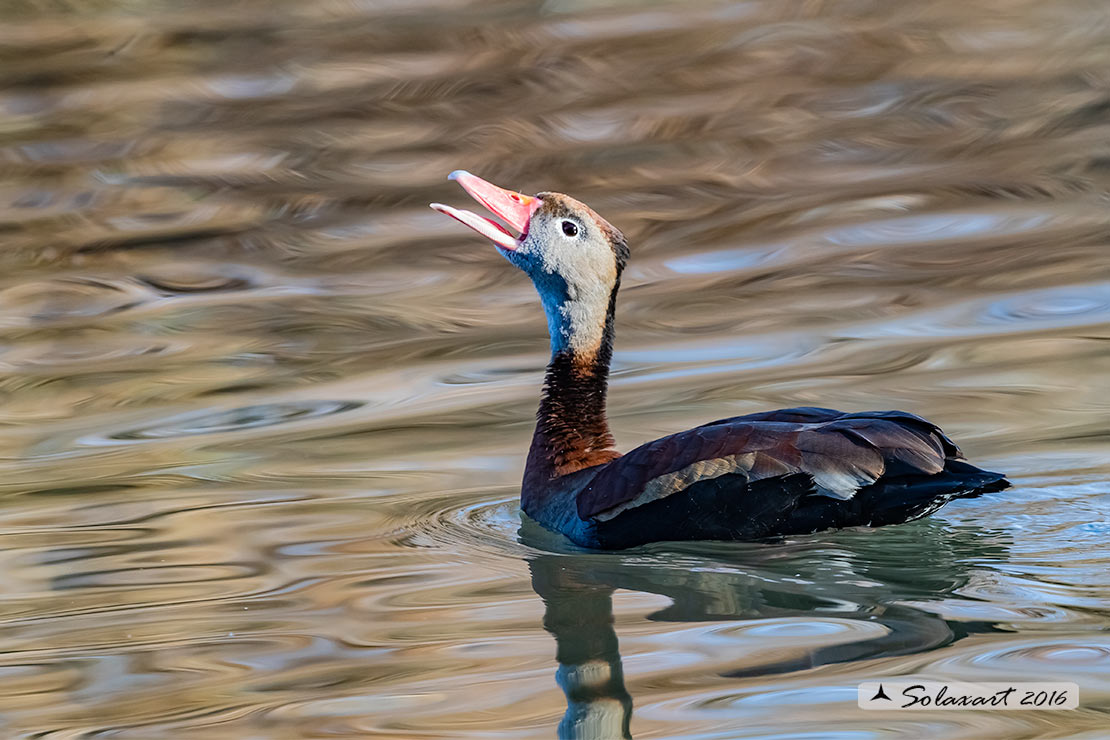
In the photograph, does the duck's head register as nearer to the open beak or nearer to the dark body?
the open beak

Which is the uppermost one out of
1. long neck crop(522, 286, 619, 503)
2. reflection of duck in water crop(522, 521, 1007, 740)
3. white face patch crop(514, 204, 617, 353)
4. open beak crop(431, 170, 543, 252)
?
open beak crop(431, 170, 543, 252)

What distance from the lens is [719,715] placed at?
4.66 m

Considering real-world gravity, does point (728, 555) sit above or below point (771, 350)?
below

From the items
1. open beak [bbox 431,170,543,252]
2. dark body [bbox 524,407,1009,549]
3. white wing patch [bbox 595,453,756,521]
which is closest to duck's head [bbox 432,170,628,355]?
open beak [bbox 431,170,543,252]

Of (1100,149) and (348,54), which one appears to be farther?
(348,54)

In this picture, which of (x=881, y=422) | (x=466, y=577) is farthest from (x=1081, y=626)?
(x=466, y=577)

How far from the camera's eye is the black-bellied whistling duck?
18.9 ft

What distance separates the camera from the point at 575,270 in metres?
6.77

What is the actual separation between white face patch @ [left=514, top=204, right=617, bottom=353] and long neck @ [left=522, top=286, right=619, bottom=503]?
4 cm

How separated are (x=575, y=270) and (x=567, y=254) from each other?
0.23 feet

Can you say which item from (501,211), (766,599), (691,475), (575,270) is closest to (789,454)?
(691,475)

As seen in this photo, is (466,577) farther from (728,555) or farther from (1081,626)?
(1081,626)

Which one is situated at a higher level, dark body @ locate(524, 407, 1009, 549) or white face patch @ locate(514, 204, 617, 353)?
white face patch @ locate(514, 204, 617, 353)

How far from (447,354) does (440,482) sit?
2102 mm
